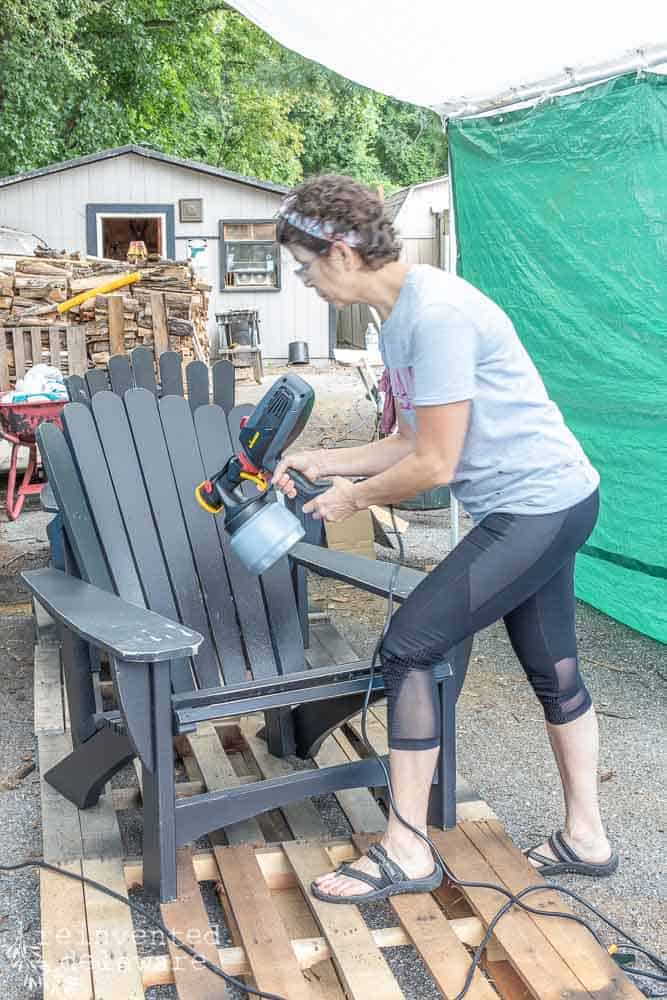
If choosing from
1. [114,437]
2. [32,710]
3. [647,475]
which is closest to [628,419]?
[647,475]

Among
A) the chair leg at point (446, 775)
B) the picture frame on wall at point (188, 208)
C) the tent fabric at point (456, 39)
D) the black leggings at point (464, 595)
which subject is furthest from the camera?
the picture frame on wall at point (188, 208)

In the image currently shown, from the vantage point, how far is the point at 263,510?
2541mm

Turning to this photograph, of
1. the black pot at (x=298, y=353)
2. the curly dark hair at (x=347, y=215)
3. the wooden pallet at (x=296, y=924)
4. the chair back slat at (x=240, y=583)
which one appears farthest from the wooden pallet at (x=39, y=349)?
the black pot at (x=298, y=353)

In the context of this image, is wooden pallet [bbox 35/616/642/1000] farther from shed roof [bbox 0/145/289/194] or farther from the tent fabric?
shed roof [bbox 0/145/289/194]

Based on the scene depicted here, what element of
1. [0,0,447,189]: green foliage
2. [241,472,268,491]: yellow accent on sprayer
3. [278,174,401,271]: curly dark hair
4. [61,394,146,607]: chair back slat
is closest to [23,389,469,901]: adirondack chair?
[61,394,146,607]: chair back slat

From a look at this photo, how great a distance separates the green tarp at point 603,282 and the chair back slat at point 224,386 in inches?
66.4

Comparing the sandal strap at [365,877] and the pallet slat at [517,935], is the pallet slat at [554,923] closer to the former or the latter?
the pallet slat at [517,935]

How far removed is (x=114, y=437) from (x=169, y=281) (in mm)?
8868

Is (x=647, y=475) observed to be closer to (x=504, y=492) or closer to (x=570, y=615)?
(x=570, y=615)

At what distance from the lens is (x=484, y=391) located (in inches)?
95.0

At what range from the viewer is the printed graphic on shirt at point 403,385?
242 centimetres

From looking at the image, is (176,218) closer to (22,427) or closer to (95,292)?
(95,292)

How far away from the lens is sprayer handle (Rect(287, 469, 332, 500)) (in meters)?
2.63

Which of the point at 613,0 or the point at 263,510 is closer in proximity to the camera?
the point at 263,510
